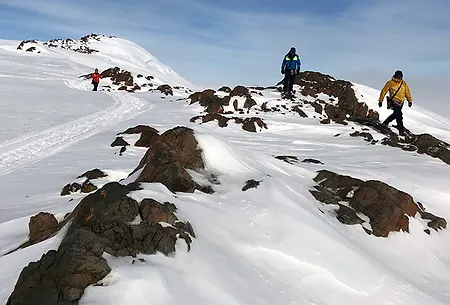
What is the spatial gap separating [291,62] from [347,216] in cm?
1399

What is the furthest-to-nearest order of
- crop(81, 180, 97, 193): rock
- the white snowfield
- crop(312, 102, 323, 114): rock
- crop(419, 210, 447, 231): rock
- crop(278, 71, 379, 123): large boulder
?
crop(278, 71, 379, 123): large boulder, crop(312, 102, 323, 114): rock, crop(81, 180, 97, 193): rock, crop(419, 210, 447, 231): rock, the white snowfield

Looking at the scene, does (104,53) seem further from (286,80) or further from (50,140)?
(50,140)

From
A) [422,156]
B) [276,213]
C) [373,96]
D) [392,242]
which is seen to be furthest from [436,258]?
[373,96]

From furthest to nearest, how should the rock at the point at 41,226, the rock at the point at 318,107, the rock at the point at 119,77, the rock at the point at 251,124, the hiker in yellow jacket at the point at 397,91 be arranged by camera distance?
1. the rock at the point at 119,77
2. the rock at the point at 318,107
3. the rock at the point at 251,124
4. the hiker in yellow jacket at the point at 397,91
5. the rock at the point at 41,226

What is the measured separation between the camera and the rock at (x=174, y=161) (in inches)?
172

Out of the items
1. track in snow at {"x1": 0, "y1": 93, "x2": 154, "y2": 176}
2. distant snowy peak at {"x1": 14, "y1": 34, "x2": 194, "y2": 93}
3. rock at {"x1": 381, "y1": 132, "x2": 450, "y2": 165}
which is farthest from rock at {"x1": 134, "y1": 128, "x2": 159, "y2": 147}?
distant snowy peak at {"x1": 14, "y1": 34, "x2": 194, "y2": 93}

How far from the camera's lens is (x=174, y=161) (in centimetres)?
467

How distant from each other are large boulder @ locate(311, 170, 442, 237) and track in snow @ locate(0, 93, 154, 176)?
5.57m

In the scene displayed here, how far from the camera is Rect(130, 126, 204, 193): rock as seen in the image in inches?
172

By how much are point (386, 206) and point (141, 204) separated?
3426mm

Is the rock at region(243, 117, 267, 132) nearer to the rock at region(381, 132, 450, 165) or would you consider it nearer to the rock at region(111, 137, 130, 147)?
the rock at region(381, 132, 450, 165)

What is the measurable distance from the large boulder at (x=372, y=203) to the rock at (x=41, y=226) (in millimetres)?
3139

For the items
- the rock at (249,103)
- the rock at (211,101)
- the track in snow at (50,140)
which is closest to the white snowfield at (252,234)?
the track in snow at (50,140)

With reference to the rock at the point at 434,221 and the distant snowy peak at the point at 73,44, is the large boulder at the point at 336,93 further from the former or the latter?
the distant snowy peak at the point at 73,44
